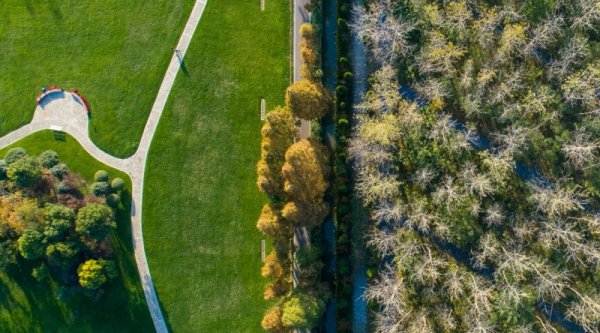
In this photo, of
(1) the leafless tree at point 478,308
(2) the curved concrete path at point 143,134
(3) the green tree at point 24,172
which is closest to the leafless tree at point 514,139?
(1) the leafless tree at point 478,308

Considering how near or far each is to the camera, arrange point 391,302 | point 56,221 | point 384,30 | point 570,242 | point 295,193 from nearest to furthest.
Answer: point 570,242, point 391,302, point 295,193, point 384,30, point 56,221

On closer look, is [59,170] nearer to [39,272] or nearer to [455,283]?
[39,272]

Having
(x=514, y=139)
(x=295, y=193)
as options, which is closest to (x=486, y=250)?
(x=514, y=139)

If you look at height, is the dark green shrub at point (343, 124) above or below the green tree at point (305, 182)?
above

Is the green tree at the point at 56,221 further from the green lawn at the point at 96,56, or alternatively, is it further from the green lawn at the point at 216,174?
the green lawn at the point at 96,56

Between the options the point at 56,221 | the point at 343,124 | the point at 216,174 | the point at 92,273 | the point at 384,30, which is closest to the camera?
the point at 384,30

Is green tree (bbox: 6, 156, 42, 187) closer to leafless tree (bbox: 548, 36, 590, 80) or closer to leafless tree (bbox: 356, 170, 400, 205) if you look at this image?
leafless tree (bbox: 356, 170, 400, 205)
